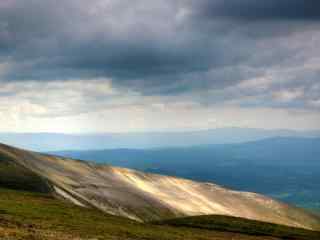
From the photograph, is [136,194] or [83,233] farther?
[136,194]

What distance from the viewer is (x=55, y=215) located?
8269 cm

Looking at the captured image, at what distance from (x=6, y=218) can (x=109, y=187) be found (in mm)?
124566

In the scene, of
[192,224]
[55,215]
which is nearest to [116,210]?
[192,224]

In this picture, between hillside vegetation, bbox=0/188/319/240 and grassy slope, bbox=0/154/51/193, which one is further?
grassy slope, bbox=0/154/51/193

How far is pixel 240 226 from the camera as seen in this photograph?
402 feet

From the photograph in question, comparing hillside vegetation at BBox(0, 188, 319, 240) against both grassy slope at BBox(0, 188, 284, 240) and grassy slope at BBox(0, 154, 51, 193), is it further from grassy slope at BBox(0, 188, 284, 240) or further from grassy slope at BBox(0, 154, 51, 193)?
grassy slope at BBox(0, 154, 51, 193)

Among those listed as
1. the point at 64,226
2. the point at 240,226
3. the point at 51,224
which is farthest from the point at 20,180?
the point at 64,226

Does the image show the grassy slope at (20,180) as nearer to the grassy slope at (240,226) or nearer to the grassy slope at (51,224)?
the grassy slope at (51,224)

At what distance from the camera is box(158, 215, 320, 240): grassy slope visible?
379ft

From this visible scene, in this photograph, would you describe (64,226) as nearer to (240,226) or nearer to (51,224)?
(51,224)

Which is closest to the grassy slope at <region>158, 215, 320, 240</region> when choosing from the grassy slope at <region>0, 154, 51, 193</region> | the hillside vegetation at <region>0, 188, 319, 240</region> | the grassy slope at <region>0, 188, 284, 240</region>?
the hillside vegetation at <region>0, 188, 319, 240</region>

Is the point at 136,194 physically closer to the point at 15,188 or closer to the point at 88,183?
the point at 88,183

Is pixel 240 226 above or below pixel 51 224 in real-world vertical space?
above

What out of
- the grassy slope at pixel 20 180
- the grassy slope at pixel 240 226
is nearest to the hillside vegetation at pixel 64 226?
the grassy slope at pixel 240 226
